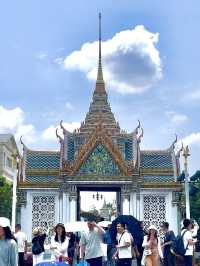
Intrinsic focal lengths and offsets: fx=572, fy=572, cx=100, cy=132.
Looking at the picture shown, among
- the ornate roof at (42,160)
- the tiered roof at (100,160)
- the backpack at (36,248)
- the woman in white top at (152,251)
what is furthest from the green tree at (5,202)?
the woman in white top at (152,251)

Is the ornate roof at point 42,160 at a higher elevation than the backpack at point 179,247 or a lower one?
higher

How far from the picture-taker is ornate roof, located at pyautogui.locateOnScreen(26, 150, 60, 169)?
2947 cm

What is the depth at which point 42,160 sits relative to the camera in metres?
29.7

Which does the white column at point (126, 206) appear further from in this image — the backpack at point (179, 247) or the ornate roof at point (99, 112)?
the backpack at point (179, 247)

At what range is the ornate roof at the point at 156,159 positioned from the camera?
2949 cm

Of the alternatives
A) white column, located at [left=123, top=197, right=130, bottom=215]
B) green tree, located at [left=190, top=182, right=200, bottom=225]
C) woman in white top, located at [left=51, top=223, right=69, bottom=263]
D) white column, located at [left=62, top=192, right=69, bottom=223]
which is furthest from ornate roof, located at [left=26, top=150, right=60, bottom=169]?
woman in white top, located at [left=51, top=223, right=69, bottom=263]

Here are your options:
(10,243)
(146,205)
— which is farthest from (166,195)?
(10,243)

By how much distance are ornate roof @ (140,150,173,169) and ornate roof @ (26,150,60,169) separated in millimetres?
4452

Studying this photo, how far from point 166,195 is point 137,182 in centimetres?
161

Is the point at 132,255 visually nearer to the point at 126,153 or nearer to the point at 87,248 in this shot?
the point at 87,248

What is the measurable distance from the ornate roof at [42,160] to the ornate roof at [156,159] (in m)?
4.45

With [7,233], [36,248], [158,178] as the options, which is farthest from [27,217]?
[7,233]

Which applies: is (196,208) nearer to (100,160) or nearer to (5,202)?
(100,160)

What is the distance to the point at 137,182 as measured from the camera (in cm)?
2853
